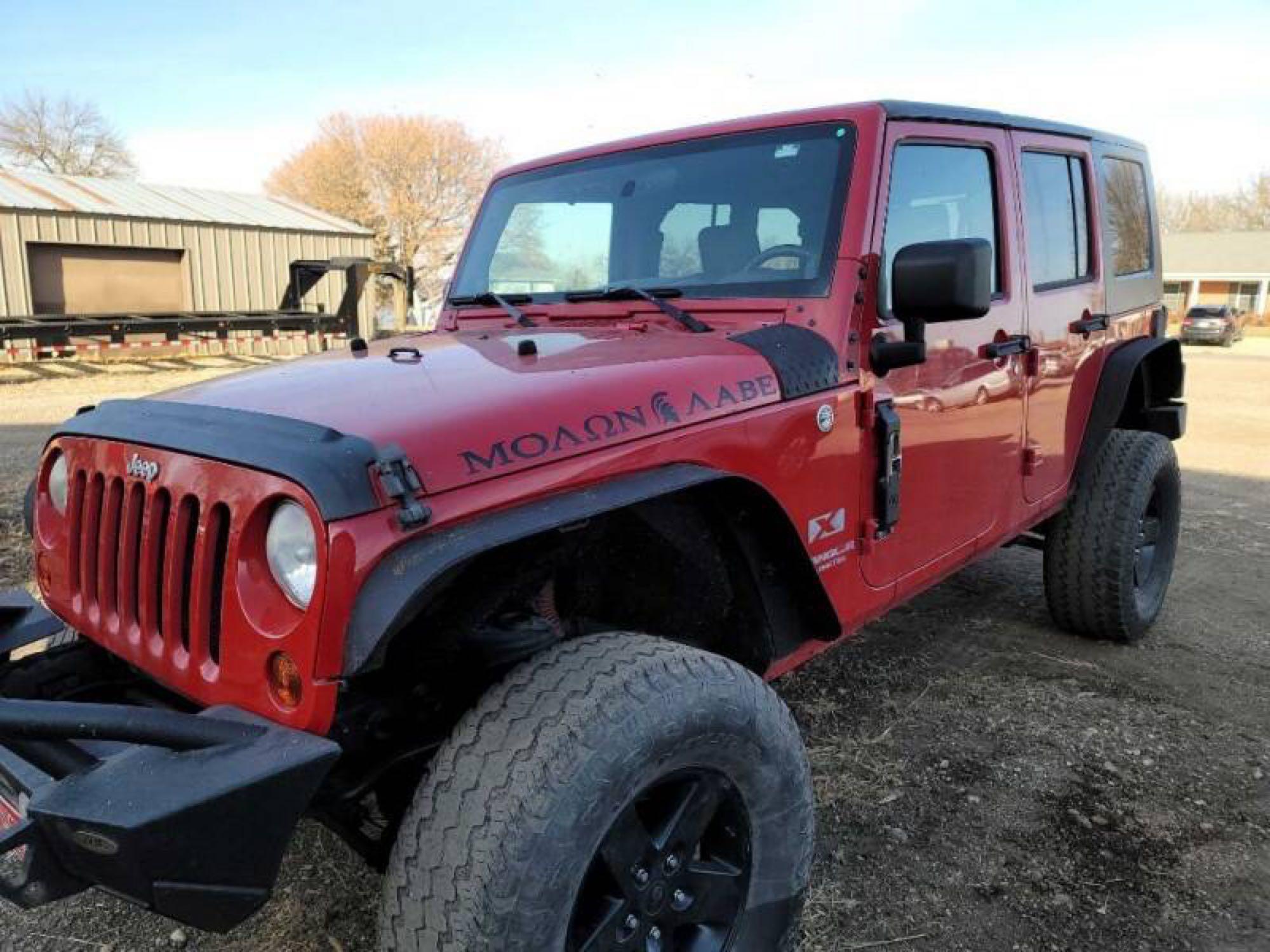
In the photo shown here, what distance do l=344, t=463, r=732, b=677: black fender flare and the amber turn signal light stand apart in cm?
11

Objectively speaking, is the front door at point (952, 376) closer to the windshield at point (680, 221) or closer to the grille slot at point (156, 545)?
the windshield at point (680, 221)

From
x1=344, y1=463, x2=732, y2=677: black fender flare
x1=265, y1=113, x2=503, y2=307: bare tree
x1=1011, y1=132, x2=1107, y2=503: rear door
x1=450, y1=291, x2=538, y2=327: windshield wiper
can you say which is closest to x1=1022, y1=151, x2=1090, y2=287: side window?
x1=1011, y1=132, x2=1107, y2=503: rear door

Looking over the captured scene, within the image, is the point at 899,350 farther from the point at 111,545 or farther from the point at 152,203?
the point at 152,203

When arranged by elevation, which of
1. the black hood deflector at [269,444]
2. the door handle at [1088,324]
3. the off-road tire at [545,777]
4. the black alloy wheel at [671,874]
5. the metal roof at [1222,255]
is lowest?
the black alloy wheel at [671,874]

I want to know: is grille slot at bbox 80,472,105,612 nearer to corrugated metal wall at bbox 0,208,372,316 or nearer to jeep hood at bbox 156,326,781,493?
jeep hood at bbox 156,326,781,493

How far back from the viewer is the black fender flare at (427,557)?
1614mm

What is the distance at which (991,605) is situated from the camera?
190 inches

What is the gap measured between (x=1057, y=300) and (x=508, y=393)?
2524 mm

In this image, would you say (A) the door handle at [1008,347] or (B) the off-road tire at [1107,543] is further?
(B) the off-road tire at [1107,543]

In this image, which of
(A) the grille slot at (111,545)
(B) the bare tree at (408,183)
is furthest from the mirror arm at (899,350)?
(B) the bare tree at (408,183)

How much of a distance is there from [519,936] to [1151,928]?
1.72 m

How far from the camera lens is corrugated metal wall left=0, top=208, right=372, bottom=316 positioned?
57.6ft

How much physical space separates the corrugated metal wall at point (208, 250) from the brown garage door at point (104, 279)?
0.23 m

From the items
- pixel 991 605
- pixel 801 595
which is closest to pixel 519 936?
pixel 801 595
